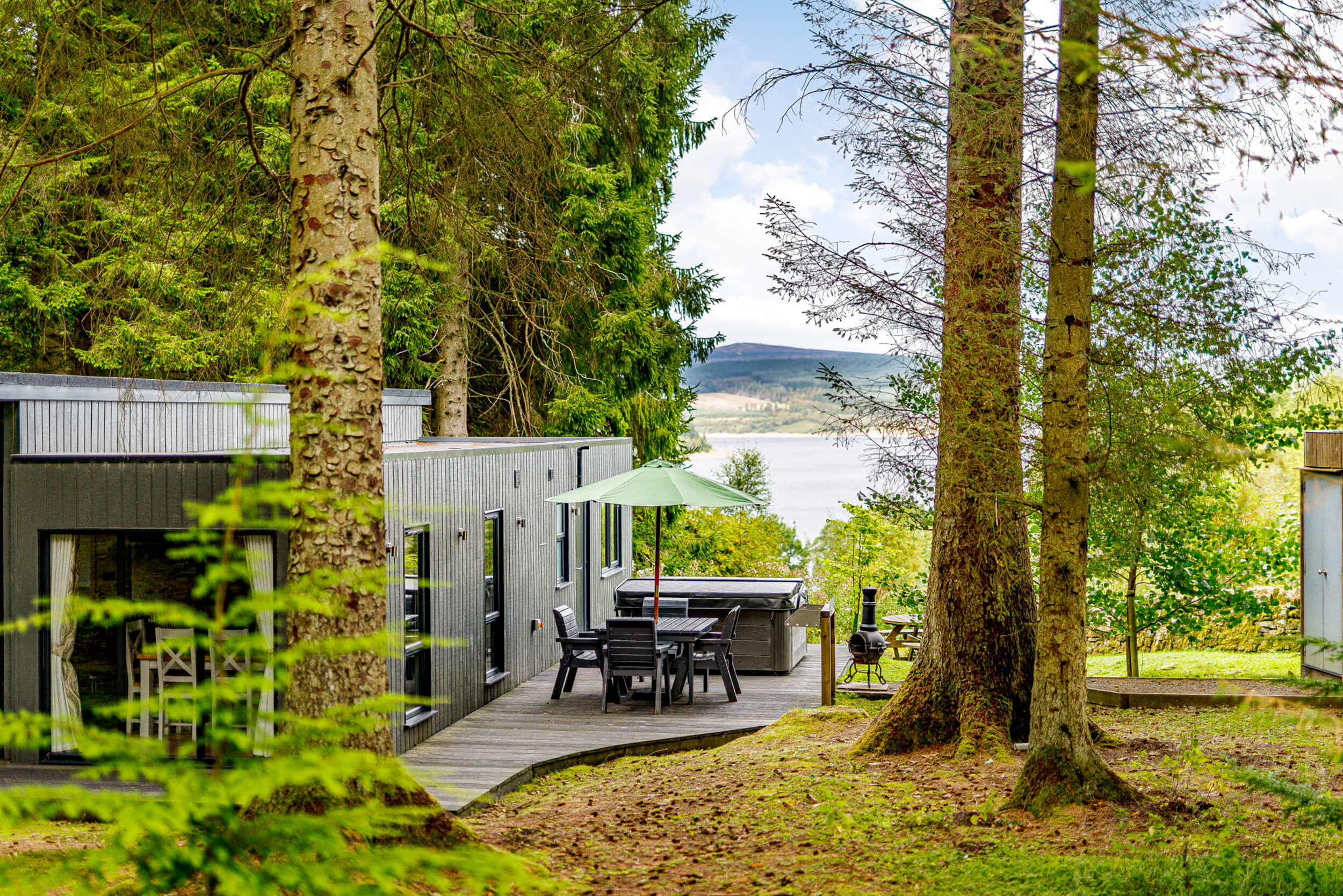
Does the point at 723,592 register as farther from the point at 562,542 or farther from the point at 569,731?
the point at 569,731

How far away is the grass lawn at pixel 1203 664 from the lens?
1160cm

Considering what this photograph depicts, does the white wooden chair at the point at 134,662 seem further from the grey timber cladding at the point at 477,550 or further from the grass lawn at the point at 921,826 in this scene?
the grass lawn at the point at 921,826

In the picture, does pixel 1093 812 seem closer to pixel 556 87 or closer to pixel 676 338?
pixel 556 87

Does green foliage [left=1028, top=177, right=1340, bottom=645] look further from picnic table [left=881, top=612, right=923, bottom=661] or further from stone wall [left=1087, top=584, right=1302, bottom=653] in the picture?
stone wall [left=1087, top=584, right=1302, bottom=653]

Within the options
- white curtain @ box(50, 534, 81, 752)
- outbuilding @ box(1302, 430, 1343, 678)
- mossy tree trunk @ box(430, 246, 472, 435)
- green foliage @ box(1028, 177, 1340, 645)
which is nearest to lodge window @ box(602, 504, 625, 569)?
mossy tree trunk @ box(430, 246, 472, 435)

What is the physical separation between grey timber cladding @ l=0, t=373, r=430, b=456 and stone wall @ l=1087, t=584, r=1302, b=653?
32.8 feet

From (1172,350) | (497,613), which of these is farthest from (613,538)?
(1172,350)

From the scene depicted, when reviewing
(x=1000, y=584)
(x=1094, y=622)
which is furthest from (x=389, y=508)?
(x=1094, y=622)

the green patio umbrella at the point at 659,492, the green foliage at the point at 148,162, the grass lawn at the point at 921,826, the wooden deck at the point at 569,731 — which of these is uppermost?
the green foliage at the point at 148,162

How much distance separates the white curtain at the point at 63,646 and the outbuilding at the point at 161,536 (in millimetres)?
12

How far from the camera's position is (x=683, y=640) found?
34.3 ft

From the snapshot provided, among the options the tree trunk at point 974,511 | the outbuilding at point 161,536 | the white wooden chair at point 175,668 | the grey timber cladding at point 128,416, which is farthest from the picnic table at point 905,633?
the white wooden chair at point 175,668

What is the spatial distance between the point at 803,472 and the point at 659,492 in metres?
118

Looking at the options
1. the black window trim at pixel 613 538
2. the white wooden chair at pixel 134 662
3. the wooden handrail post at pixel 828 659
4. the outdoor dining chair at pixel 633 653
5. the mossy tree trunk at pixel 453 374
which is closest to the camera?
the white wooden chair at pixel 134 662
